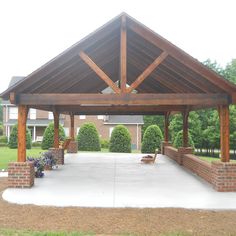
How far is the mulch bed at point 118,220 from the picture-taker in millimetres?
6773

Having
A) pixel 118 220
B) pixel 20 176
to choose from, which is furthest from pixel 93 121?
pixel 118 220

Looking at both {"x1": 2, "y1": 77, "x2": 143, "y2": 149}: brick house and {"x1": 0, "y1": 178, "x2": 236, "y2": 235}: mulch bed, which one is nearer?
{"x1": 0, "y1": 178, "x2": 236, "y2": 235}: mulch bed

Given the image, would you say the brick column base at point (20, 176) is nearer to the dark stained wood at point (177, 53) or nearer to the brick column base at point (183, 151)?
the dark stained wood at point (177, 53)

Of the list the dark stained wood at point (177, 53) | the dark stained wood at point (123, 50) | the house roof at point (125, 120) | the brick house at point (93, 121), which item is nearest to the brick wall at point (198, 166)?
the dark stained wood at point (177, 53)

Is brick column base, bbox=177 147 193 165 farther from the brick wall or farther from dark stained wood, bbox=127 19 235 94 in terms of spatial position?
dark stained wood, bbox=127 19 235 94

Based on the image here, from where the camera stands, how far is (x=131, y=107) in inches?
727

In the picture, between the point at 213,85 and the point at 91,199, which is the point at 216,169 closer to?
the point at 213,85

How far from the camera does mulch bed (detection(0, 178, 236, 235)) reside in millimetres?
6773

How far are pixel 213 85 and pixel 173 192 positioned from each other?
316 centimetres

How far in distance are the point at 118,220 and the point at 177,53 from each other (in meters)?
4.96

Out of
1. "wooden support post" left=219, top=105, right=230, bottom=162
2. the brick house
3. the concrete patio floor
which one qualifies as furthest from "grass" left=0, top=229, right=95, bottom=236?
the brick house

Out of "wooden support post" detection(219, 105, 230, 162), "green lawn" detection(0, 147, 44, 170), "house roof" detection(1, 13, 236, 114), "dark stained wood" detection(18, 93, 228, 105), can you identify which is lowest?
"green lawn" detection(0, 147, 44, 170)

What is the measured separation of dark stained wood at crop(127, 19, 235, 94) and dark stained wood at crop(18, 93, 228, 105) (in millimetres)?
548

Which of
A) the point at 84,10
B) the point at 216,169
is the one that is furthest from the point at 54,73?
the point at 84,10
